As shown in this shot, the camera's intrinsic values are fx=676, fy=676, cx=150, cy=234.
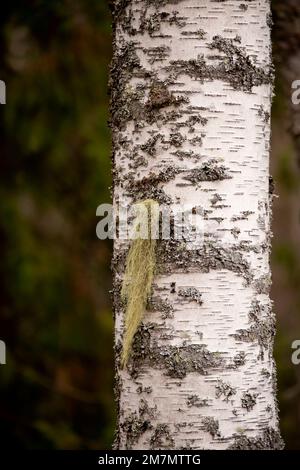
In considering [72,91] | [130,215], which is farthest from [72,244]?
[130,215]

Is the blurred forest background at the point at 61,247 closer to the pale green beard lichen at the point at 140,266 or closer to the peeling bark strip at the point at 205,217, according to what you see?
the peeling bark strip at the point at 205,217

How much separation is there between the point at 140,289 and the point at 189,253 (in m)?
0.19

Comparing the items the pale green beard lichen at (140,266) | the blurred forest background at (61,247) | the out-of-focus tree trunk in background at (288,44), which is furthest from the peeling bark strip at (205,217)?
the blurred forest background at (61,247)

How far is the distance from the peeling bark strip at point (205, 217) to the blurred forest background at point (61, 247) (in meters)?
2.22

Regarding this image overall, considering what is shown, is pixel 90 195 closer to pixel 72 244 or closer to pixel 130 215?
pixel 72 244

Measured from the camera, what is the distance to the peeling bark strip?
2.01 m

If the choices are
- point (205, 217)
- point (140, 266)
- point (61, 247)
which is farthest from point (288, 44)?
point (61, 247)

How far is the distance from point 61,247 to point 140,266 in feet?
12.0

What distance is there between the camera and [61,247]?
5652 mm

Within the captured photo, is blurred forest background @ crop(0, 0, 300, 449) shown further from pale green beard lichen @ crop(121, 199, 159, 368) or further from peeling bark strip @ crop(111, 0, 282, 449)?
pale green beard lichen @ crop(121, 199, 159, 368)

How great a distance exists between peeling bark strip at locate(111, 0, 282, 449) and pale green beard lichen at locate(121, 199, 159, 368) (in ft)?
0.09

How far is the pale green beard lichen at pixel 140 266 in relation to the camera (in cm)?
204

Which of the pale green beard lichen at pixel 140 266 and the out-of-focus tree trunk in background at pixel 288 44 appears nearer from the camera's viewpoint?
the pale green beard lichen at pixel 140 266

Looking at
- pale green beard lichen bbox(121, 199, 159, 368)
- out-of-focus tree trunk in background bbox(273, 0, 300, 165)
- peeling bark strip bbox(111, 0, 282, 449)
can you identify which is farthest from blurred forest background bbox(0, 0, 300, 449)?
pale green beard lichen bbox(121, 199, 159, 368)
